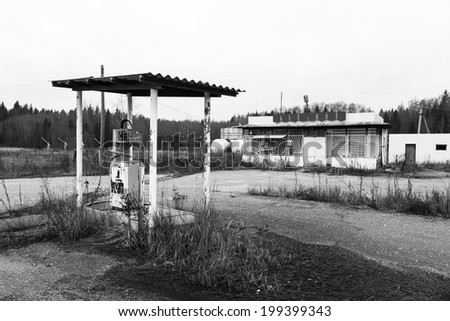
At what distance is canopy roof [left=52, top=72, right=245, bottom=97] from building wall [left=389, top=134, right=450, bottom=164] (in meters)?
28.5

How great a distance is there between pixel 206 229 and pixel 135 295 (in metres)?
1.50

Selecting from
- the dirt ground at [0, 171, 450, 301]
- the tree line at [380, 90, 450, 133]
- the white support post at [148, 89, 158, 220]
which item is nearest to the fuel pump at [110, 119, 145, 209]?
the white support post at [148, 89, 158, 220]

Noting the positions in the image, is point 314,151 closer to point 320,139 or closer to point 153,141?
point 320,139

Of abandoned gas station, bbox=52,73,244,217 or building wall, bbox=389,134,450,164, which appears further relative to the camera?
building wall, bbox=389,134,450,164

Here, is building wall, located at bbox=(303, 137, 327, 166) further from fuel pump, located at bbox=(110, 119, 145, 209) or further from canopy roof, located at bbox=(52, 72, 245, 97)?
fuel pump, located at bbox=(110, 119, 145, 209)

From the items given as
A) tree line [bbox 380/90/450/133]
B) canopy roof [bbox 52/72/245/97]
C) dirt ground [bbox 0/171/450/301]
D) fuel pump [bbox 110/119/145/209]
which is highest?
tree line [bbox 380/90/450/133]

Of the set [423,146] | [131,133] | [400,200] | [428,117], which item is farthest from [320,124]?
[428,117]

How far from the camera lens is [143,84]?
20.1 ft

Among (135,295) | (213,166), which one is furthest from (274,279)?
(213,166)

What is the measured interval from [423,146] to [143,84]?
108 feet

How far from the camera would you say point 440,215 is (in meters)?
9.19

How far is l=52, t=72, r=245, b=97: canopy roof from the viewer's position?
A: 19.3ft

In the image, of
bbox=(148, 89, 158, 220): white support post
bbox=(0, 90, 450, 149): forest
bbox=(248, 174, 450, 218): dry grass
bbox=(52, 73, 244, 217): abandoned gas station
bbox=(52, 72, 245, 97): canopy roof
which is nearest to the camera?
bbox=(52, 72, 245, 97): canopy roof

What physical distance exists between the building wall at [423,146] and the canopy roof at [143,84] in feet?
93.4
